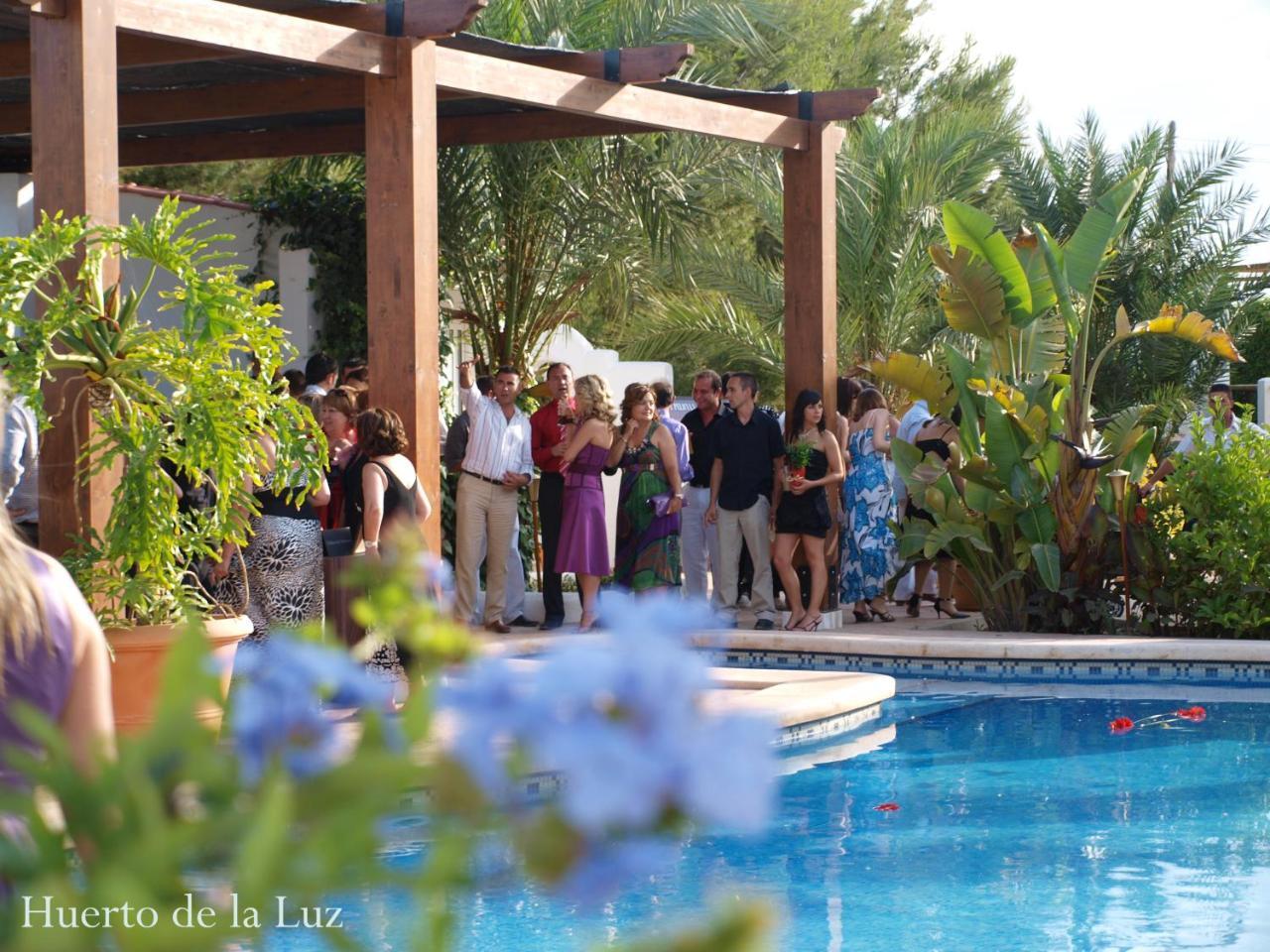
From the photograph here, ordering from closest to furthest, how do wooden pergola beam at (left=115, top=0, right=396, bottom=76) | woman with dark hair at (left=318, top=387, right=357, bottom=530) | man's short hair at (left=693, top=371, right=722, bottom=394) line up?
1. wooden pergola beam at (left=115, top=0, right=396, bottom=76)
2. woman with dark hair at (left=318, top=387, right=357, bottom=530)
3. man's short hair at (left=693, top=371, right=722, bottom=394)

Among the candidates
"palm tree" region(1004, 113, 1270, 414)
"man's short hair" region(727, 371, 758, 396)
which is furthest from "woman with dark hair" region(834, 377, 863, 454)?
"palm tree" region(1004, 113, 1270, 414)

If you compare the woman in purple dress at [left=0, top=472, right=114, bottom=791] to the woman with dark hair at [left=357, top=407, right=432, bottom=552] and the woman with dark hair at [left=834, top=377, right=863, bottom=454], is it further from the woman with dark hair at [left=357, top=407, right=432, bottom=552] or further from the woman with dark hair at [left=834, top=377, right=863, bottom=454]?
the woman with dark hair at [left=834, top=377, right=863, bottom=454]

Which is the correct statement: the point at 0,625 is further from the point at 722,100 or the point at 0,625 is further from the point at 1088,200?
the point at 1088,200

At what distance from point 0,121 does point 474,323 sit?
5106mm

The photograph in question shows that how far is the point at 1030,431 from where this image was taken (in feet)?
37.6

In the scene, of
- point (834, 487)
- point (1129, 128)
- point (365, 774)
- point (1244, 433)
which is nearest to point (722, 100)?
point (834, 487)

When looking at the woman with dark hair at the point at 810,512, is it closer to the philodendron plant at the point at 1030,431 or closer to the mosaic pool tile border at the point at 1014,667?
the mosaic pool tile border at the point at 1014,667

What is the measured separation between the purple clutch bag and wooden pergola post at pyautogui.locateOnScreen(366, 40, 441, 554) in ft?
7.69

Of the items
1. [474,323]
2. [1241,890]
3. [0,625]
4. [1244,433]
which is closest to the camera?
[0,625]

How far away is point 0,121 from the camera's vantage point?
1284 cm

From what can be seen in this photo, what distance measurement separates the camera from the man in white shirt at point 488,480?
11.3 m

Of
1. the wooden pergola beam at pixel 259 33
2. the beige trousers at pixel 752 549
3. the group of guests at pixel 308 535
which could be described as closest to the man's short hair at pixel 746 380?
the beige trousers at pixel 752 549

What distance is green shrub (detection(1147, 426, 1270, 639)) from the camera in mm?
10961

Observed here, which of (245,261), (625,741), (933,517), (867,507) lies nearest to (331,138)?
(245,261)
